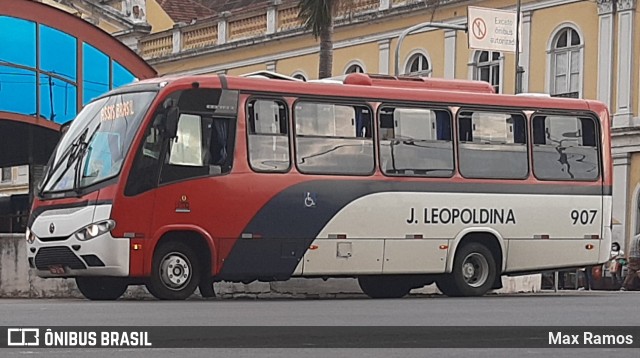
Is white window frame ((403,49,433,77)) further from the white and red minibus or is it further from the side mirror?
the side mirror

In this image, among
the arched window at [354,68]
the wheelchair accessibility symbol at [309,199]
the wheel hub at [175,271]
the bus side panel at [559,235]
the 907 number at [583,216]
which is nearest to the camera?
the wheel hub at [175,271]

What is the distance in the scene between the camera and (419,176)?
23.5m

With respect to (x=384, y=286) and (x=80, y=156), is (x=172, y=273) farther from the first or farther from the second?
(x=384, y=286)

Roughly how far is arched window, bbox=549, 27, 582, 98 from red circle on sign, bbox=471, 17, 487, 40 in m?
10.7

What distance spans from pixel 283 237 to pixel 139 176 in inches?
96.3

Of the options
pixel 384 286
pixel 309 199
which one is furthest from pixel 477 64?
pixel 309 199

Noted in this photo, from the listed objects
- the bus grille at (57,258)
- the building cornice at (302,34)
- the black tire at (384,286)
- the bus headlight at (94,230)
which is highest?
the building cornice at (302,34)

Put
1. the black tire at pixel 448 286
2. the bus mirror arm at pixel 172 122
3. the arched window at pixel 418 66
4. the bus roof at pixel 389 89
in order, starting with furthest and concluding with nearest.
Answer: the arched window at pixel 418 66 → the black tire at pixel 448 286 → the bus roof at pixel 389 89 → the bus mirror arm at pixel 172 122

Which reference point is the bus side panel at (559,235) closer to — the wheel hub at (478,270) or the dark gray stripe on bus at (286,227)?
the wheel hub at (478,270)

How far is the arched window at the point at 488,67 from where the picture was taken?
50469 mm

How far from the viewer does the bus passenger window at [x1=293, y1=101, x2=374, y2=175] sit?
22.6 m

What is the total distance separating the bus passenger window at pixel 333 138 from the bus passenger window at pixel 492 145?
165 cm

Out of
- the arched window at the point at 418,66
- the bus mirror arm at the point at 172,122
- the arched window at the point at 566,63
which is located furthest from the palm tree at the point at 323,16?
the bus mirror arm at the point at 172,122

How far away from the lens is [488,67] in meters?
51.0
